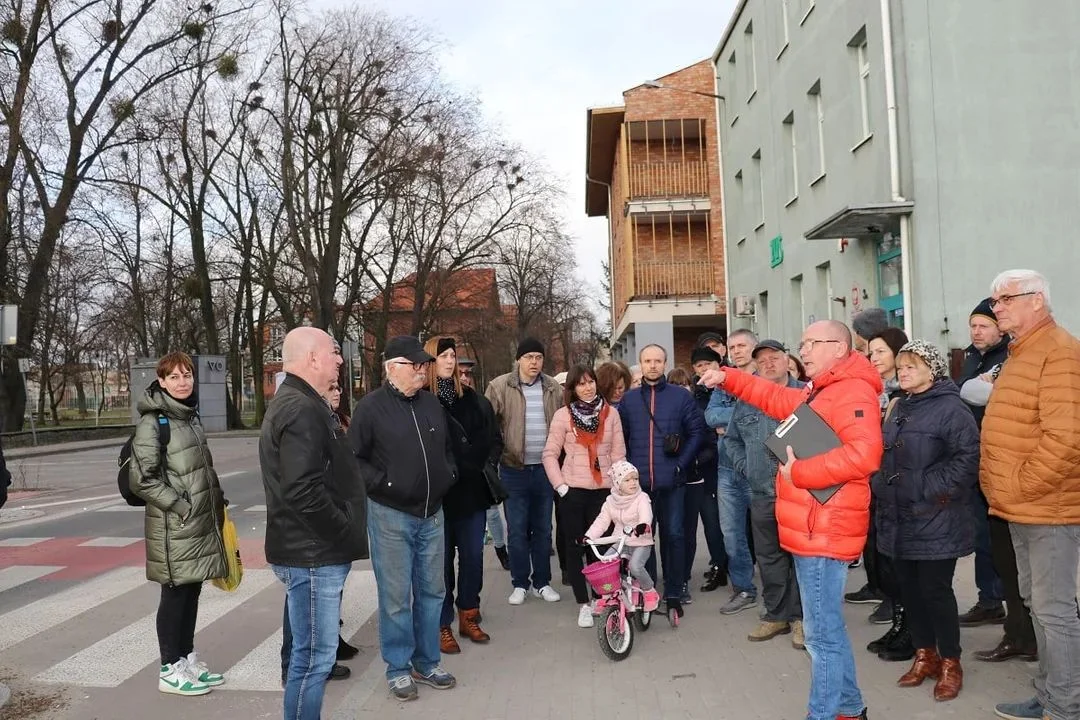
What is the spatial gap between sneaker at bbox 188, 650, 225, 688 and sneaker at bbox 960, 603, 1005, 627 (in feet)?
15.3

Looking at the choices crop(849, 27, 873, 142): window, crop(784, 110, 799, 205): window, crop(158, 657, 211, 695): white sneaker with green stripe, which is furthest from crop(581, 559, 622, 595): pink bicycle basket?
crop(784, 110, 799, 205): window

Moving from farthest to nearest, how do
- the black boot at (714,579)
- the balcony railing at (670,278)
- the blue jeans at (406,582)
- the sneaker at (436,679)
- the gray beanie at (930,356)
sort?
1. the balcony railing at (670,278)
2. the black boot at (714,579)
3. the sneaker at (436,679)
4. the blue jeans at (406,582)
5. the gray beanie at (930,356)

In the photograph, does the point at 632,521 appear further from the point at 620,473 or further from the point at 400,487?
the point at 400,487

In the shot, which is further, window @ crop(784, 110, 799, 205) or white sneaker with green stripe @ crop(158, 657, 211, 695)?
window @ crop(784, 110, 799, 205)

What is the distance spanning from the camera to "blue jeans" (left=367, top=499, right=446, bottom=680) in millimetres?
5000

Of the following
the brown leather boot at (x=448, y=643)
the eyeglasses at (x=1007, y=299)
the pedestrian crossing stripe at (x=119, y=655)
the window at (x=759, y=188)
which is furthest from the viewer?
the window at (x=759, y=188)

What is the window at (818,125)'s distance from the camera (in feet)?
51.9

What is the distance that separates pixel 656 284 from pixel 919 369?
25.6 m

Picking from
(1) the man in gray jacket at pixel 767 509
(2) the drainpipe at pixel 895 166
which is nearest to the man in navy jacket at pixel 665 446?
(1) the man in gray jacket at pixel 767 509

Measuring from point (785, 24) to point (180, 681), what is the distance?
53.8ft

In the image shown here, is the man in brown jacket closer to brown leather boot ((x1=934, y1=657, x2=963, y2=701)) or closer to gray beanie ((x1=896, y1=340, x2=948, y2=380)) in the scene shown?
brown leather boot ((x1=934, y1=657, x2=963, y2=701))

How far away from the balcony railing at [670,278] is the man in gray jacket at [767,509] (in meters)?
23.9

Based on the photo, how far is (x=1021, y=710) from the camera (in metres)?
4.42

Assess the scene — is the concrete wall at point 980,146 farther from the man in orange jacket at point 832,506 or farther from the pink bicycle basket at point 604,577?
the man in orange jacket at point 832,506
